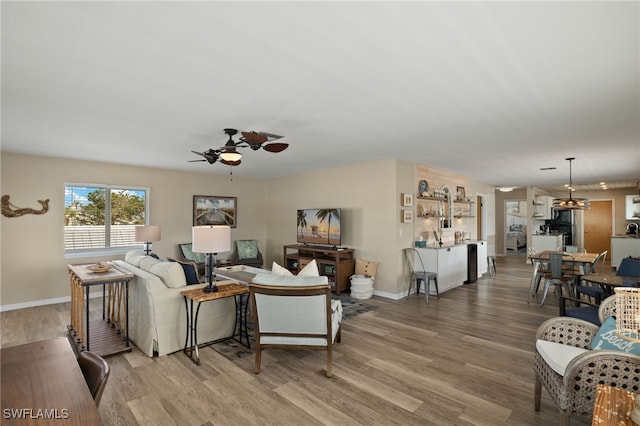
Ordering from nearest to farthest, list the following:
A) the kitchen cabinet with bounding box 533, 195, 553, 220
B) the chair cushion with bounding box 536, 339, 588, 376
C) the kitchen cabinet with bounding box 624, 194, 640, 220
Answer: the chair cushion with bounding box 536, 339, 588, 376 < the kitchen cabinet with bounding box 624, 194, 640, 220 < the kitchen cabinet with bounding box 533, 195, 553, 220

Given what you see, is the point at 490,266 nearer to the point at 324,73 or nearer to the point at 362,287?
the point at 362,287

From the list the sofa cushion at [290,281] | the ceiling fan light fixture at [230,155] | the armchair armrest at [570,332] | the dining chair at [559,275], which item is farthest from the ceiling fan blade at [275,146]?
the dining chair at [559,275]

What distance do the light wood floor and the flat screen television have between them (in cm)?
225

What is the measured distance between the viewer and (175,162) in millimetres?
5914

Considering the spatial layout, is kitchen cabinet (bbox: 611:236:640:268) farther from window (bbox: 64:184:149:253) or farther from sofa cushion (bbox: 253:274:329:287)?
window (bbox: 64:184:149:253)

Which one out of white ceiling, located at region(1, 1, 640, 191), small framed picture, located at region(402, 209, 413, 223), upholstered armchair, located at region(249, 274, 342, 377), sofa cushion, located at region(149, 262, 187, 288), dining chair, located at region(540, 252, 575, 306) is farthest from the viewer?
small framed picture, located at region(402, 209, 413, 223)

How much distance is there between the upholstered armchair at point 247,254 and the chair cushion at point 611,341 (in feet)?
20.1

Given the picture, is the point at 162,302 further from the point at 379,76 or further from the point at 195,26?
the point at 379,76

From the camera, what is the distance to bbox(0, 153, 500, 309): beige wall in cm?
517

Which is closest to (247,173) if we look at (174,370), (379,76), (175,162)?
(175,162)

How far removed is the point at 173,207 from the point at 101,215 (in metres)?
1.30

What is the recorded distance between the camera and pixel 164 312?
3377mm

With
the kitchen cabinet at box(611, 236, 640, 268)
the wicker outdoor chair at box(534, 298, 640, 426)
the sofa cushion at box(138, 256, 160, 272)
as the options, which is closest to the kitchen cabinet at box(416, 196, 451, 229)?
the wicker outdoor chair at box(534, 298, 640, 426)

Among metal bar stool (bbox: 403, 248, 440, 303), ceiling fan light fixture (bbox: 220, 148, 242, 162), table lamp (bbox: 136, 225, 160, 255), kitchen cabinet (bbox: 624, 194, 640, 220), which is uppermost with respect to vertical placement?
ceiling fan light fixture (bbox: 220, 148, 242, 162)
